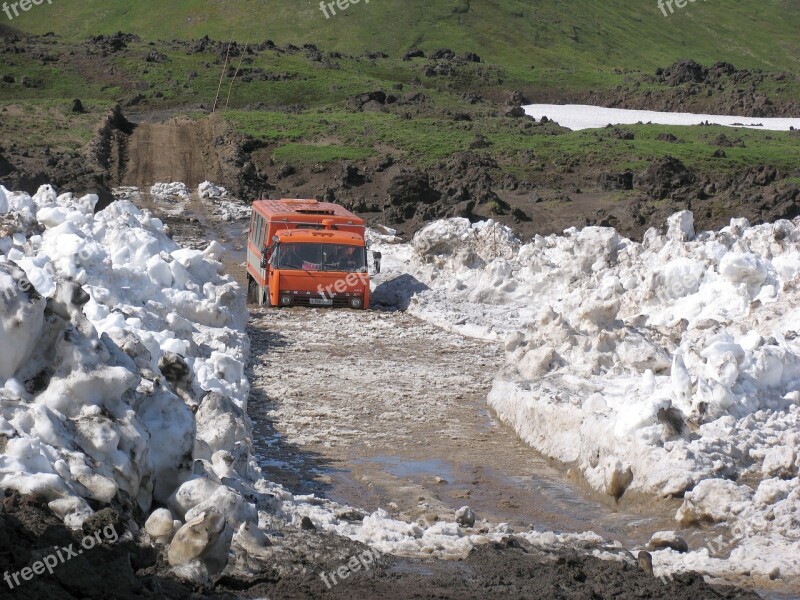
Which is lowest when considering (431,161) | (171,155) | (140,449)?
(171,155)

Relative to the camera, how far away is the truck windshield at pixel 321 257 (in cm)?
2548

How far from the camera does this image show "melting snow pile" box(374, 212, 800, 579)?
12688 mm

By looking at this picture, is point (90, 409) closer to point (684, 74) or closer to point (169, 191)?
point (169, 191)

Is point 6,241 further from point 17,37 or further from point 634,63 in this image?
point 634,63

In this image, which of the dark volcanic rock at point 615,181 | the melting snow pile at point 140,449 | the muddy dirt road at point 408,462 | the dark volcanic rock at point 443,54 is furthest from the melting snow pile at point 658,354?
the dark volcanic rock at point 443,54

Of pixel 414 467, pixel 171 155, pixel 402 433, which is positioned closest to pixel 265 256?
pixel 402 433

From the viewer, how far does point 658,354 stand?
56.1 ft

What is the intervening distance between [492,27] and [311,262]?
79.0m

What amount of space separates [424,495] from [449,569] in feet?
11.1

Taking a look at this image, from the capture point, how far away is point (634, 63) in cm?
10519

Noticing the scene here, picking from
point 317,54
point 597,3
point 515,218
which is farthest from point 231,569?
point 597,3

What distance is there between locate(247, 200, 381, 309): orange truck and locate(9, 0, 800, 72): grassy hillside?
66.5 meters

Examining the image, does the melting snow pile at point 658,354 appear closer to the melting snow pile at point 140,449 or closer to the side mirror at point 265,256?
the melting snow pile at point 140,449

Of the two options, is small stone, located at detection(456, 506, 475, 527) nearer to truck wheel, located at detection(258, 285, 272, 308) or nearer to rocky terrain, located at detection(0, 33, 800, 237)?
truck wheel, located at detection(258, 285, 272, 308)
